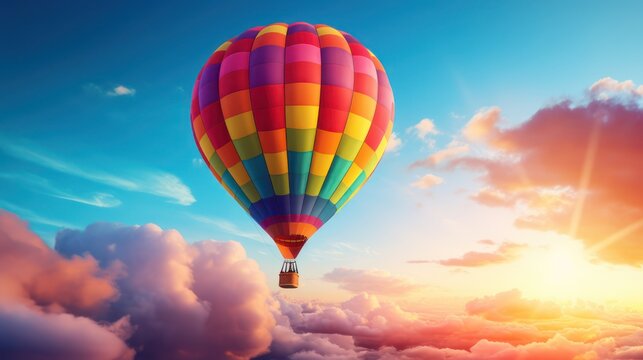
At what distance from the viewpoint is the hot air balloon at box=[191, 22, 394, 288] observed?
22609 millimetres

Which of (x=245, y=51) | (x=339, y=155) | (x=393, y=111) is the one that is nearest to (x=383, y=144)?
(x=393, y=111)

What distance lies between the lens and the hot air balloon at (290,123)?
2261cm

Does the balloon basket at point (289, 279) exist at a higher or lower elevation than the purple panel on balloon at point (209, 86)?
lower

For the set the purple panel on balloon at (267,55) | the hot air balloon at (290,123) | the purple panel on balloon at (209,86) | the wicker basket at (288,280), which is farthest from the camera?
the purple panel on balloon at (209,86)

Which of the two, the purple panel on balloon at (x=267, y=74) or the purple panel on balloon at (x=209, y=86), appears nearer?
the purple panel on balloon at (x=267, y=74)

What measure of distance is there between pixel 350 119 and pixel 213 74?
7900 mm

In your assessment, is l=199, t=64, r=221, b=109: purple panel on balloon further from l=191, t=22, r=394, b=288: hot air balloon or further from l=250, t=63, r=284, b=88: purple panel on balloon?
l=250, t=63, r=284, b=88: purple panel on balloon

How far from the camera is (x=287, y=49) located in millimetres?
23438

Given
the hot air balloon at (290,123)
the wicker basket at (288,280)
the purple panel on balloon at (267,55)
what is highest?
the purple panel on balloon at (267,55)

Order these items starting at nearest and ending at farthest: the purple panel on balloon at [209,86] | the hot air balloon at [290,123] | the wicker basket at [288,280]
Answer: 1. the hot air balloon at [290,123]
2. the wicker basket at [288,280]
3. the purple panel on balloon at [209,86]

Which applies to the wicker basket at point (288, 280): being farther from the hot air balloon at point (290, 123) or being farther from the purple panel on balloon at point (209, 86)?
the purple panel on balloon at point (209, 86)

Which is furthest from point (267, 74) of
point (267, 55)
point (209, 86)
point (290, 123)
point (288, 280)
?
point (288, 280)

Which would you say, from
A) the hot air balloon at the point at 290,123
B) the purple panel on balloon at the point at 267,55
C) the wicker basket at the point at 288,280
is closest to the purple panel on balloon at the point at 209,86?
the hot air balloon at the point at 290,123

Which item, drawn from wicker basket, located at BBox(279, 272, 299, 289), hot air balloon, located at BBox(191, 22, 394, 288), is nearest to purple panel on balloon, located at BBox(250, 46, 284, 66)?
hot air balloon, located at BBox(191, 22, 394, 288)
